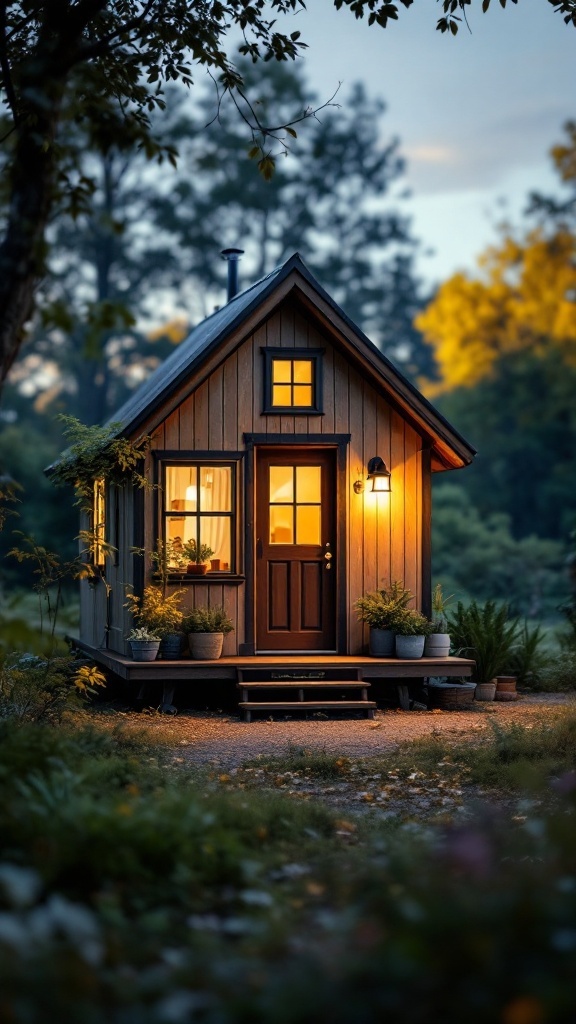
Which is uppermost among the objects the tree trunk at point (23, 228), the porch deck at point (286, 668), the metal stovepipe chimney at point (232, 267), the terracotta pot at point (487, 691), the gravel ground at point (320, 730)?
the metal stovepipe chimney at point (232, 267)

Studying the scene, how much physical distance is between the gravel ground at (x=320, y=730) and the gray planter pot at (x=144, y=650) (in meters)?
0.62

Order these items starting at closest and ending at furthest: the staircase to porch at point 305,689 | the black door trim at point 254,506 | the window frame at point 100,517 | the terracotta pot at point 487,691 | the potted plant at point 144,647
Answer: the staircase to porch at point 305,689, the potted plant at point 144,647, the black door trim at point 254,506, the terracotta pot at point 487,691, the window frame at point 100,517

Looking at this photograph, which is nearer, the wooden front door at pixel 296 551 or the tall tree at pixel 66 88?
the tall tree at pixel 66 88

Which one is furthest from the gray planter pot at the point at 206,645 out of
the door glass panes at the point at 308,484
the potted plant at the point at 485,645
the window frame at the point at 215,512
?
the potted plant at the point at 485,645

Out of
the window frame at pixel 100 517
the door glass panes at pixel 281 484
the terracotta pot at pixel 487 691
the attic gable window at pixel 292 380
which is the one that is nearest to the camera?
the attic gable window at pixel 292 380

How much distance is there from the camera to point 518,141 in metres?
36.5

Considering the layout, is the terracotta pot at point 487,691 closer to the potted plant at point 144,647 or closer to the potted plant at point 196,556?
the potted plant at point 196,556

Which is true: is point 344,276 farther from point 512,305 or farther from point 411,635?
point 411,635

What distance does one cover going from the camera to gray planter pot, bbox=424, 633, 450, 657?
43.4 ft

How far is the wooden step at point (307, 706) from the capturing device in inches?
479

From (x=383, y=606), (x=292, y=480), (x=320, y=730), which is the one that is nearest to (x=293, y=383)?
(x=292, y=480)

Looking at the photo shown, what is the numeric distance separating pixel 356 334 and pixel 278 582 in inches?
114

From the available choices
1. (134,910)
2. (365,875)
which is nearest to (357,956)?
(365,875)

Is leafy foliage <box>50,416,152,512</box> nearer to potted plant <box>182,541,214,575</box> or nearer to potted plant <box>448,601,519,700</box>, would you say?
potted plant <box>182,541,214,575</box>
